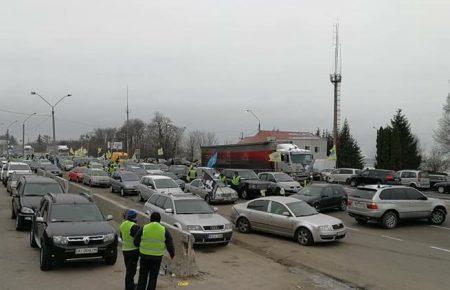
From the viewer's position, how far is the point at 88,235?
1073 cm

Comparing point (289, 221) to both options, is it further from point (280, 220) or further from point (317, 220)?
point (317, 220)

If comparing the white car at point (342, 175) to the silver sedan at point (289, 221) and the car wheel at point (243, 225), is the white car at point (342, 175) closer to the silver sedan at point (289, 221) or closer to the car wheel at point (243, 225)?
the car wheel at point (243, 225)

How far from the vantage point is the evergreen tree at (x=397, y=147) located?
2522 inches

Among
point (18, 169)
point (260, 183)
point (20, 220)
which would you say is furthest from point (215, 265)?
point (18, 169)

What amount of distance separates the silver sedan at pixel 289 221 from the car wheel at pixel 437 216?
6.28 metres

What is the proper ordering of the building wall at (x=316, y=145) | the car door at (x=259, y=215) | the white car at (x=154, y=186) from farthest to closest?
the building wall at (x=316, y=145)
the white car at (x=154, y=186)
the car door at (x=259, y=215)

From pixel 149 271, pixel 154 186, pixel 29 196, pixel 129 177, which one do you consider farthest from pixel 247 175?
pixel 149 271

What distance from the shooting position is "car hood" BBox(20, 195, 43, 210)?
652 inches

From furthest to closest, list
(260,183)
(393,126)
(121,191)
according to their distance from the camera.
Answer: (393,126) → (121,191) → (260,183)

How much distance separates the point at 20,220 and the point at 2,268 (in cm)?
562

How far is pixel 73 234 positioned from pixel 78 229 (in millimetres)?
282

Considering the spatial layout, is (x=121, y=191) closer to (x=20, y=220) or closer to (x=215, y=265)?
(x=20, y=220)

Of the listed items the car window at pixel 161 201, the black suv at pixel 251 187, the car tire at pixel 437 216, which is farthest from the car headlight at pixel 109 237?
the black suv at pixel 251 187

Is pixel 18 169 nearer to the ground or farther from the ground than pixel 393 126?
nearer to the ground
